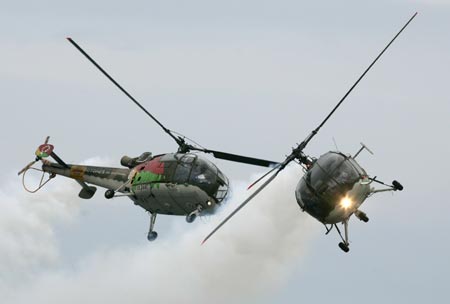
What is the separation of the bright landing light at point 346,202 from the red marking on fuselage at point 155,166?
10640 millimetres

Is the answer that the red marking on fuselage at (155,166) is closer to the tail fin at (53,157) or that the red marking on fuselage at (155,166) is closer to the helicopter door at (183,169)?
the helicopter door at (183,169)

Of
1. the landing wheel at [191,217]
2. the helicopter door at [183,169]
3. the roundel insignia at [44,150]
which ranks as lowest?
the roundel insignia at [44,150]

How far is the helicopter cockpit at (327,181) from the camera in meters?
64.1

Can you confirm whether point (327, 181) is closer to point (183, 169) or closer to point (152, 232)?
point (183, 169)

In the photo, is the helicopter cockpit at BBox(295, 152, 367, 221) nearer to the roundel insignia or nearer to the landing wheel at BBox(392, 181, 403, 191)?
the landing wheel at BBox(392, 181, 403, 191)

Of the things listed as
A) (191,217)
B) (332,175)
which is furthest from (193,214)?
(332,175)

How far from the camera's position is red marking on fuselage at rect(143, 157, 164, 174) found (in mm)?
69375

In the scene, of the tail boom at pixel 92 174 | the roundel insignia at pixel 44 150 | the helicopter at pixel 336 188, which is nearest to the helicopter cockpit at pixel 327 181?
the helicopter at pixel 336 188

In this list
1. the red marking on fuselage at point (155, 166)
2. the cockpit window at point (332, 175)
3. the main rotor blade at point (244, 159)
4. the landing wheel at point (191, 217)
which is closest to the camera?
the cockpit window at point (332, 175)

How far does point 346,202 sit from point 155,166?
11.5 metres

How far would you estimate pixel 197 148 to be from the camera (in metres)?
70.2

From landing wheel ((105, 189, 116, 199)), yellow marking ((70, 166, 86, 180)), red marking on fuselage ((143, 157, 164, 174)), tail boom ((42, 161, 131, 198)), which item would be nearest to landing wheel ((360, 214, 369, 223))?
red marking on fuselage ((143, 157, 164, 174))

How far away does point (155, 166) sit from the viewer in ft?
229

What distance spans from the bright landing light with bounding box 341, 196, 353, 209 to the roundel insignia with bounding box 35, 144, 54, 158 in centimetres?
2130
